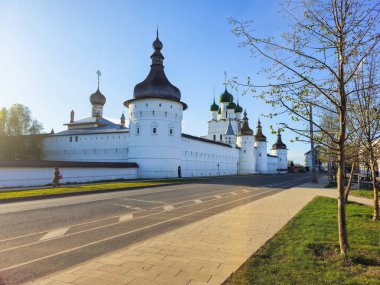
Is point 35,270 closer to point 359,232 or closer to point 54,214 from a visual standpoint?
point 54,214

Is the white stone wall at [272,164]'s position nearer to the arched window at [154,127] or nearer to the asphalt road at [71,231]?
the arched window at [154,127]

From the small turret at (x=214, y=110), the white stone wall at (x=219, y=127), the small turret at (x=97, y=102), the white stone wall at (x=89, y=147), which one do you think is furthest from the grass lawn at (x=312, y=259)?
the small turret at (x=214, y=110)

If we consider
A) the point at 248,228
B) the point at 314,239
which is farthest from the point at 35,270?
the point at 314,239

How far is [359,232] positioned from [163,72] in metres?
39.0

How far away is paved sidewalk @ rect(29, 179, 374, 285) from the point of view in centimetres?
427

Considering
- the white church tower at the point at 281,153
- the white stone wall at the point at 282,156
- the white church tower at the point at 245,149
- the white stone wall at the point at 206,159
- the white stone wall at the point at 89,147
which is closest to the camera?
the white stone wall at the point at 89,147

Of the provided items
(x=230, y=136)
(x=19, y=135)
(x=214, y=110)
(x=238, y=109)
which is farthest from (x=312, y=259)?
(x=214, y=110)

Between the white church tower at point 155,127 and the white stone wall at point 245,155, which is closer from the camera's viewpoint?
the white church tower at point 155,127

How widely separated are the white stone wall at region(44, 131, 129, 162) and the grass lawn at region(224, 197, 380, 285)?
39.1 metres

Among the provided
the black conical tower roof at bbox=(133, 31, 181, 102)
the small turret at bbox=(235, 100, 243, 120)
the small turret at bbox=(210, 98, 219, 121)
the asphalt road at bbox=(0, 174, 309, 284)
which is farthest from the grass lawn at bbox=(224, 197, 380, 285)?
the small turret at bbox=(210, 98, 219, 121)

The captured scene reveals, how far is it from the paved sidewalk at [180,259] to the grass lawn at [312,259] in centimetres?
29

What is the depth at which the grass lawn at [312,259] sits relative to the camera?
423 centimetres

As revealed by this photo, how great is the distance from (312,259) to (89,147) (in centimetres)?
4764

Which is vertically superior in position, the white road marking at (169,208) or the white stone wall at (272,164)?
the white stone wall at (272,164)
